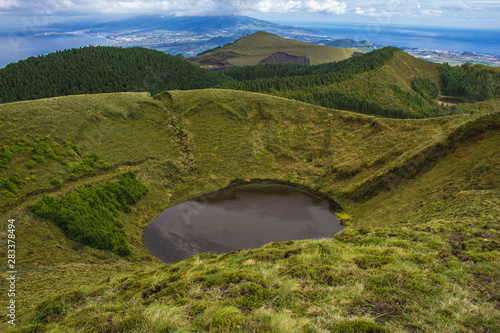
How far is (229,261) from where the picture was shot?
18.6m

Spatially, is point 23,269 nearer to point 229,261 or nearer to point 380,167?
point 229,261

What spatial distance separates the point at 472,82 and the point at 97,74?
149904 mm

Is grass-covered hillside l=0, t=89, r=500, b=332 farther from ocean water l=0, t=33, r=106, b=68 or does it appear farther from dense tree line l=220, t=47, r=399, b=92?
ocean water l=0, t=33, r=106, b=68

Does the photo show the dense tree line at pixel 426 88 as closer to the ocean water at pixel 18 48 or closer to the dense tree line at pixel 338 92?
the dense tree line at pixel 338 92

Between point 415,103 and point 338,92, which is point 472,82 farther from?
point 338,92

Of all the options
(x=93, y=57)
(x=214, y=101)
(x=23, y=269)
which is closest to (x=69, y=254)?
(x=23, y=269)

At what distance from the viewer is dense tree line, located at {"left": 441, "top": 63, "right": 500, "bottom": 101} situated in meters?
95.0

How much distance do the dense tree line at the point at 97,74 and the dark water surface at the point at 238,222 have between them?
8159cm

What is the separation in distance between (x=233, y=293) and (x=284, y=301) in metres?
2.48

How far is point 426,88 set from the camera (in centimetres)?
9769

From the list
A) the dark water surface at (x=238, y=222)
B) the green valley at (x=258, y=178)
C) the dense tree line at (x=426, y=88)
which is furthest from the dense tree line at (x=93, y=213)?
the dense tree line at (x=426, y=88)

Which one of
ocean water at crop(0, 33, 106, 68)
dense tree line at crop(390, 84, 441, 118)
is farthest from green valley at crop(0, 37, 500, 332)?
ocean water at crop(0, 33, 106, 68)

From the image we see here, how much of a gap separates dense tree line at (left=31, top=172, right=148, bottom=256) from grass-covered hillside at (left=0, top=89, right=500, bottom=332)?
0.31 metres

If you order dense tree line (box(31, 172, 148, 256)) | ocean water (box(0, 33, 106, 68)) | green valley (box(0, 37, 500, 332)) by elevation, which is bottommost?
dense tree line (box(31, 172, 148, 256))
